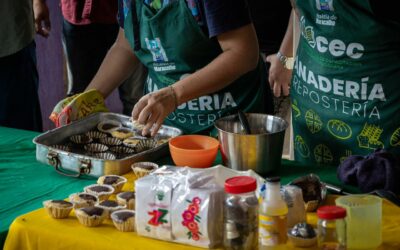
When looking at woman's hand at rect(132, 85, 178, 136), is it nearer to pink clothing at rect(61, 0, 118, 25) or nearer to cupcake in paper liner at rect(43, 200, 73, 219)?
cupcake in paper liner at rect(43, 200, 73, 219)

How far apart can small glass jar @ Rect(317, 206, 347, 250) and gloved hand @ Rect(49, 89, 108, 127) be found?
39.0 inches

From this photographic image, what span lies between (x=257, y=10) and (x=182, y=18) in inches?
47.7

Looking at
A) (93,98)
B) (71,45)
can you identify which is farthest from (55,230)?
(71,45)

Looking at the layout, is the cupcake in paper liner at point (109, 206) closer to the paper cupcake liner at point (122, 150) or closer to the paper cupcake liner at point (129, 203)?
the paper cupcake liner at point (129, 203)

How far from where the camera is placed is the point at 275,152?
169cm

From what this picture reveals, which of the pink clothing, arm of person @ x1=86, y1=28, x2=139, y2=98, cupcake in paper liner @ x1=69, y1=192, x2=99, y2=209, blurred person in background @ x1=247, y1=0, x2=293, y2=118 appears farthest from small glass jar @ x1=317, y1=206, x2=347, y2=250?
the pink clothing

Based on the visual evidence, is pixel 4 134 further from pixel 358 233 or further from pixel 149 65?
pixel 358 233

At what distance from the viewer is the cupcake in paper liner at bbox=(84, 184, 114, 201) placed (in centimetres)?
155

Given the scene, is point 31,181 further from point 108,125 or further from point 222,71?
point 222,71

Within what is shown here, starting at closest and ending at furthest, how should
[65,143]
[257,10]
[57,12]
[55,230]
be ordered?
[55,230], [65,143], [257,10], [57,12]

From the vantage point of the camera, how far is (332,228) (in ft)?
4.10

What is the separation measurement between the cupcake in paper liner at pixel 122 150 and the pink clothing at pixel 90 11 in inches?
64.4

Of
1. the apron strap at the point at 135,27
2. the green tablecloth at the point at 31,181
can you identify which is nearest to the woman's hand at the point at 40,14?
the apron strap at the point at 135,27

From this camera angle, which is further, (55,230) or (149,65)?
(149,65)
